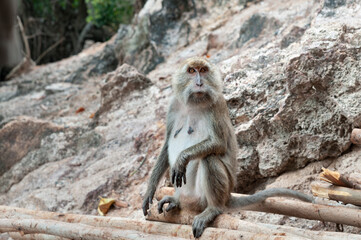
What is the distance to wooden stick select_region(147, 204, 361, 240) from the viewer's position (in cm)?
292

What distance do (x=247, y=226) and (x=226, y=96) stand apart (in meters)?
2.51

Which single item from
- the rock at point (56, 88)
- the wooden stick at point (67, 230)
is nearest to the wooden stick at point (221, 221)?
the wooden stick at point (67, 230)

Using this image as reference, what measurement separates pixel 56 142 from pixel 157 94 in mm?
1889

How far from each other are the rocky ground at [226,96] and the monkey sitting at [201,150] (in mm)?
914

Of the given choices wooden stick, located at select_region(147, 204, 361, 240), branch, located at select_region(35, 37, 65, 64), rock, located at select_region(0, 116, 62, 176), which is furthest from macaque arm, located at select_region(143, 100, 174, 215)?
branch, located at select_region(35, 37, 65, 64)

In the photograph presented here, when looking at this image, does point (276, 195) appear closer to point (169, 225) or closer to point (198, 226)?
point (198, 226)

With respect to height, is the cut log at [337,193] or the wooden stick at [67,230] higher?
the cut log at [337,193]

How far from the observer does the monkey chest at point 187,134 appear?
4.25 m

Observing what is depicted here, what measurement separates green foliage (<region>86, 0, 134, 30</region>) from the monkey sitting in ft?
37.2

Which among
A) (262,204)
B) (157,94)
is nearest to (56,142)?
(157,94)

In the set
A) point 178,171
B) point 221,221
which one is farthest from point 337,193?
point 178,171

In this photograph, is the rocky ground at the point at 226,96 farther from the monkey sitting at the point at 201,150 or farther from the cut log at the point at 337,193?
the monkey sitting at the point at 201,150

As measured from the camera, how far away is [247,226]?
128 inches

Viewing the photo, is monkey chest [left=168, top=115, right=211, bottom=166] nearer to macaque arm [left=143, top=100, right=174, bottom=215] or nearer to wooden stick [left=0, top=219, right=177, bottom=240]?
macaque arm [left=143, top=100, right=174, bottom=215]
